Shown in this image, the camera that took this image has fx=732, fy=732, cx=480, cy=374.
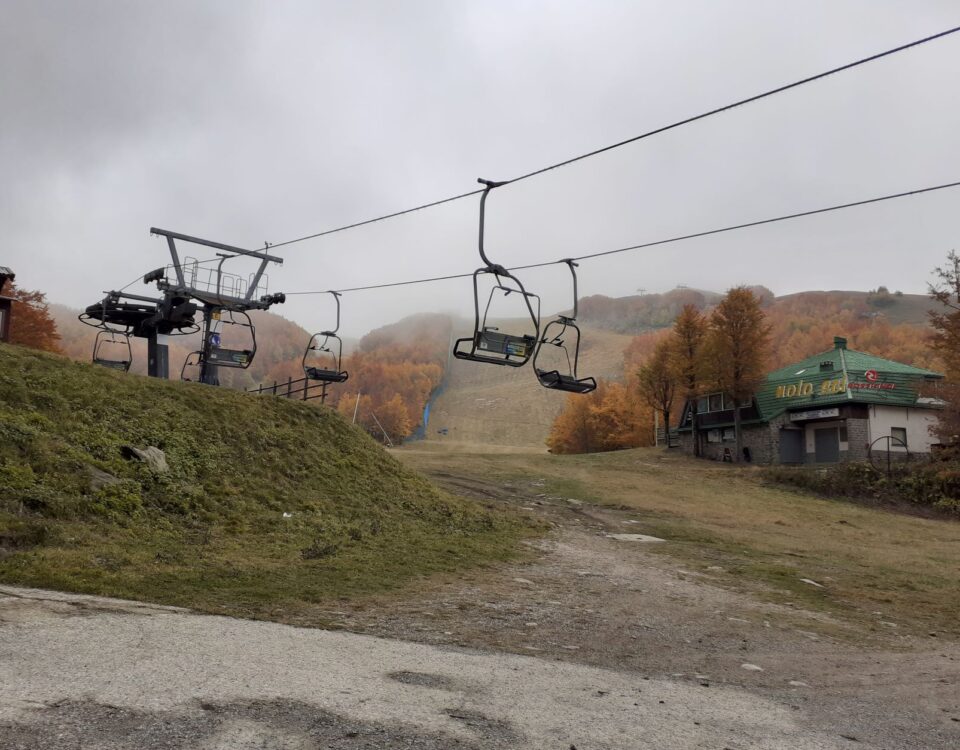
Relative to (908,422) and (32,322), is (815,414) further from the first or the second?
(32,322)

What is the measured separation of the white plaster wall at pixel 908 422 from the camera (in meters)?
47.5

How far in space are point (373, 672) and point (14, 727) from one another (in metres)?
3.36

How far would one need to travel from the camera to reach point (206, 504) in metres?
18.3

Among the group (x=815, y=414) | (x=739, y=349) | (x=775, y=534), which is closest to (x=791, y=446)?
(x=815, y=414)

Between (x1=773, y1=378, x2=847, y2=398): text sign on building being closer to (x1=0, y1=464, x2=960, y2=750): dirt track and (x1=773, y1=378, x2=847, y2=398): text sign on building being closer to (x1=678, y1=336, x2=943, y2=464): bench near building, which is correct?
(x1=678, y1=336, x2=943, y2=464): bench near building

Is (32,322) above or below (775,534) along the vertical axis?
above

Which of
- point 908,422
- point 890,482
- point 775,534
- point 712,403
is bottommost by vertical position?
point 775,534

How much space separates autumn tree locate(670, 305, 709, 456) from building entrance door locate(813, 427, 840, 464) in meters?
8.55

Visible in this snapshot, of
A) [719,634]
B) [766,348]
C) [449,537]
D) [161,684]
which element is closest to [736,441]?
[766,348]

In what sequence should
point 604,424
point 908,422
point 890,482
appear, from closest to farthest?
point 890,482 < point 908,422 < point 604,424

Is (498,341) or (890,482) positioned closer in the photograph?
(498,341)

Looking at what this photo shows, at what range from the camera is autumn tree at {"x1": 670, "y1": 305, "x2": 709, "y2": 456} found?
55625 millimetres

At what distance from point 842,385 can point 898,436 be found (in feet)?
16.4

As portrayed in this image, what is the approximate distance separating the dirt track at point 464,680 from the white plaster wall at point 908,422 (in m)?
39.0
